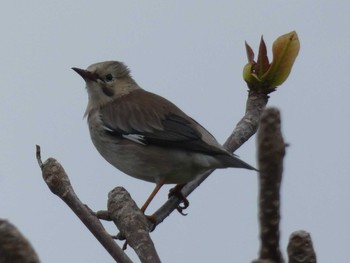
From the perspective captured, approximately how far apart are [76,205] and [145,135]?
4378 mm

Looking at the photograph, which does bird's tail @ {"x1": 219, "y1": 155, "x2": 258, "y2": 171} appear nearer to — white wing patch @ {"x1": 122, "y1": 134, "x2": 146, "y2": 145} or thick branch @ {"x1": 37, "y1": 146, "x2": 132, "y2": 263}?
white wing patch @ {"x1": 122, "y1": 134, "x2": 146, "y2": 145}

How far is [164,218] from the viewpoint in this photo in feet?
17.6

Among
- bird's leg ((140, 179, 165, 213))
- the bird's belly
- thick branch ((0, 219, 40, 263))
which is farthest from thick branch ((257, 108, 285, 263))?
bird's leg ((140, 179, 165, 213))

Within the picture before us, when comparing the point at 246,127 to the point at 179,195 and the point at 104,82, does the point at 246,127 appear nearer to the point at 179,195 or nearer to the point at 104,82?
the point at 179,195

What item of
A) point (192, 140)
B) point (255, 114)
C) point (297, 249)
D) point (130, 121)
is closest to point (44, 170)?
point (297, 249)

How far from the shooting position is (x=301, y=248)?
5.72ft

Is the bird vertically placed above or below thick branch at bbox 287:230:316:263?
above

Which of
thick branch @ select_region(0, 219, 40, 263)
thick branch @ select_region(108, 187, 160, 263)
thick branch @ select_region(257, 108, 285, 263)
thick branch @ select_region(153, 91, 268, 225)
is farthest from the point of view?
thick branch @ select_region(153, 91, 268, 225)

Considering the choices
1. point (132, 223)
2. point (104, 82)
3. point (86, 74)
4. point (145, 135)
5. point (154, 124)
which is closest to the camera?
point (132, 223)

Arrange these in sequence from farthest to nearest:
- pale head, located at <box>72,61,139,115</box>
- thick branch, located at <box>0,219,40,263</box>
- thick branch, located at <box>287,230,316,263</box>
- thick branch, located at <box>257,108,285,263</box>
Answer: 1. pale head, located at <box>72,61,139,115</box>
2. thick branch, located at <box>287,230,316,263</box>
3. thick branch, located at <box>257,108,285,263</box>
4. thick branch, located at <box>0,219,40,263</box>

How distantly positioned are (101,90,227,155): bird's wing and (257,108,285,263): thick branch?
15.9ft

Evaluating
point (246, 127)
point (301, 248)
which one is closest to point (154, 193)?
point (246, 127)

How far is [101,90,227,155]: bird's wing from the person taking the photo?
6.96 meters

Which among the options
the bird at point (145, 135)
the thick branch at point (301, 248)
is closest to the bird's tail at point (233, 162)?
the bird at point (145, 135)
